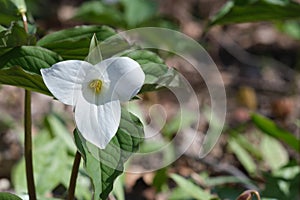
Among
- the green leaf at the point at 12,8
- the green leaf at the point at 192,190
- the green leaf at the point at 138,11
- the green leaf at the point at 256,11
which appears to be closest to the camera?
the green leaf at the point at 12,8

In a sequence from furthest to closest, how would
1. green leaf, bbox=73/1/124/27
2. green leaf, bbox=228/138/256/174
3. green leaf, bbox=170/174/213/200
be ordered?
green leaf, bbox=73/1/124/27
green leaf, bbox=228/138/256/174
green leaf, bbox=170/174/213/200

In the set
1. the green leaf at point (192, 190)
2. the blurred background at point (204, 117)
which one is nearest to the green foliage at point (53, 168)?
the blurred background at point (204, 117)

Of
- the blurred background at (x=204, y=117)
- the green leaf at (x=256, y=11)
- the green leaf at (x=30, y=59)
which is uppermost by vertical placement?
the green leaf at (x=30, y=59)

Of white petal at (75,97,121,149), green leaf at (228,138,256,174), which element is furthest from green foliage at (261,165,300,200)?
white petal at (75,97,121,149)

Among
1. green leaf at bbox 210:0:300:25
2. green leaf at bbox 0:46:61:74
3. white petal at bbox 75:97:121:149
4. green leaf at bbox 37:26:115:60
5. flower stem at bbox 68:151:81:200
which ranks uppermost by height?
green leaf at bbox 0:46:61:74

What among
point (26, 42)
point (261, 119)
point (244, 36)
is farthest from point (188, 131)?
point (26, 42)

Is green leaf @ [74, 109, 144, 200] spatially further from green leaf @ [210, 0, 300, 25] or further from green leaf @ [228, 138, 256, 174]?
green leaf @ [228, 138, 256, 174]

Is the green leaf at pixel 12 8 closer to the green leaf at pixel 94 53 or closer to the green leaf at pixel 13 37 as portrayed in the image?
the green leaf at pixel 13 37
